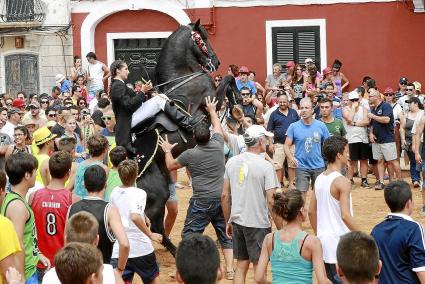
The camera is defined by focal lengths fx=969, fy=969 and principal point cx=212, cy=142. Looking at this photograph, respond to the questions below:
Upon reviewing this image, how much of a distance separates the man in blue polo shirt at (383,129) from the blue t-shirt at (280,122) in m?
1.73

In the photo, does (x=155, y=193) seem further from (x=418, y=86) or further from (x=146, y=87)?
(x=418, y=86)

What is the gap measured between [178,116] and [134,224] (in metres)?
2.97

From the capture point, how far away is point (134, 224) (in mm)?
9141

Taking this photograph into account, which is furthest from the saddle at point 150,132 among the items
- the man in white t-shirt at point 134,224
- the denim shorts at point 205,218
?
the man in white t-shirt at point 134,224

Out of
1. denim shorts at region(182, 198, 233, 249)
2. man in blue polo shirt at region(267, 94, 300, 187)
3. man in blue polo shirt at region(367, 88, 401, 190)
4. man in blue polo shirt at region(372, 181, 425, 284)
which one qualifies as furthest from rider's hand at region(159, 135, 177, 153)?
man in blue polo shirt at region(367, 88, 401, 190)

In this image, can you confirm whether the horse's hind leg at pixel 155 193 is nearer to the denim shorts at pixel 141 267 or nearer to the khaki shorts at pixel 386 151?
the denim shorts at pixel 141 267

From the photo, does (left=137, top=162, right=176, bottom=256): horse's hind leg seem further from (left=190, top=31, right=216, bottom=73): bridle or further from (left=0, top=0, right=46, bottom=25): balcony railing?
(left=0, top=0, right=46, bottom=25): balcony railing

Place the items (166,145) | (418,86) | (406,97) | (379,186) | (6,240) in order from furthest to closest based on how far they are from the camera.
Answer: (418,86) < (406,97) < (379,186) < (166,145) < (6,240)

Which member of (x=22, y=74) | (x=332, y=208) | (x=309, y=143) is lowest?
(x=332, y=208)

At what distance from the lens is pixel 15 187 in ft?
26.1

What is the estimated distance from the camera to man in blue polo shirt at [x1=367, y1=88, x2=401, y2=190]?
17250 millimetres

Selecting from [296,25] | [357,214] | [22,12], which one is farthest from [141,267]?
[22,12]

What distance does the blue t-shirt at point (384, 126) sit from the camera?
17.3 m

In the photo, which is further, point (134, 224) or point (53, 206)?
point (134, 224)
